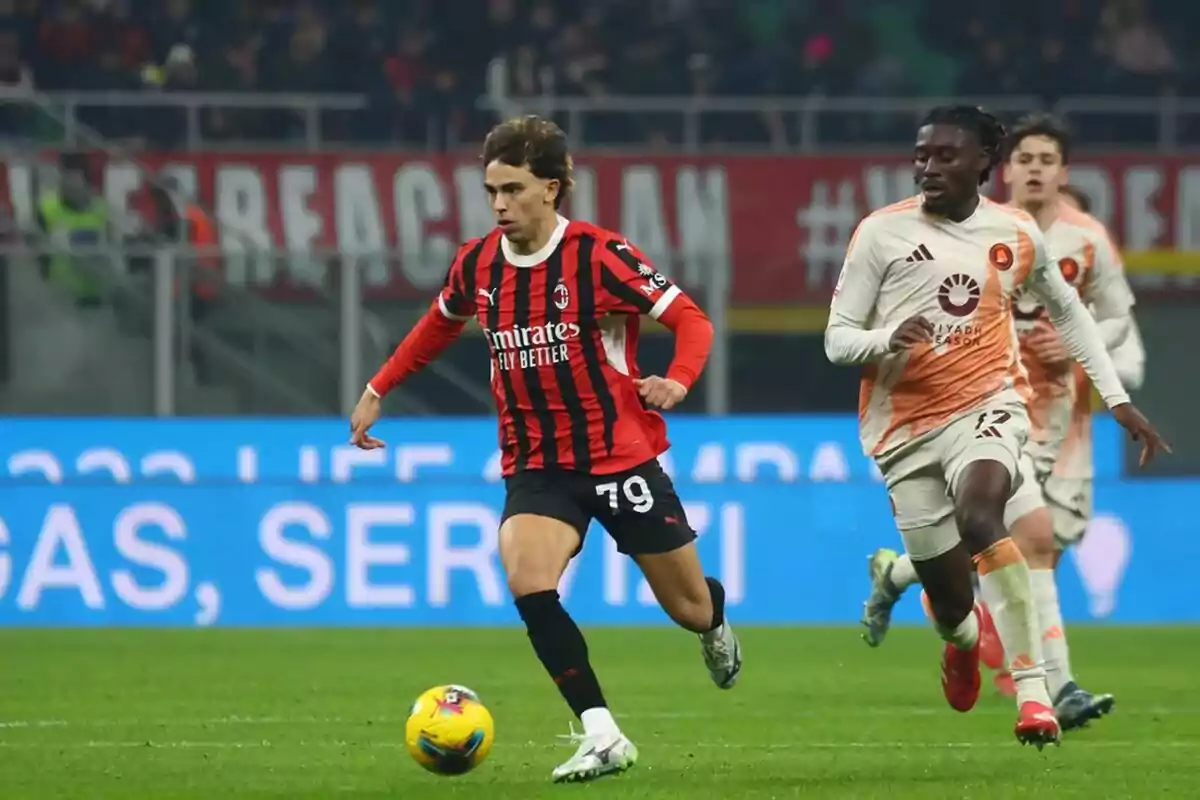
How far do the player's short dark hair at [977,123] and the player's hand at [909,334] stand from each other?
0.76 m

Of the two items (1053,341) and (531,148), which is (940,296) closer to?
(531,148)

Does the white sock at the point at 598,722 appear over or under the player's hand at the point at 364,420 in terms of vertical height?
under

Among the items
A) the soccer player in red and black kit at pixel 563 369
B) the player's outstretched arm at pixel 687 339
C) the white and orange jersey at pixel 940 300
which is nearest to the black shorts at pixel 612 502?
the soccer player in red and black kit at pixel 563 369

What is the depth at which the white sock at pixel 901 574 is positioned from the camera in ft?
30.3

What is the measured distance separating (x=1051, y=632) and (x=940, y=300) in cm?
162

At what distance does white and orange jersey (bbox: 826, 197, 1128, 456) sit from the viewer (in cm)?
772

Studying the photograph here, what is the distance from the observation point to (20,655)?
12.6 metres

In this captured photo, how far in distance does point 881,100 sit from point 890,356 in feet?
47.7

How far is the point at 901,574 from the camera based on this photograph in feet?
30.6

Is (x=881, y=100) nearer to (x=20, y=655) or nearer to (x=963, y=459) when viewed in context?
(x=20, y=655)

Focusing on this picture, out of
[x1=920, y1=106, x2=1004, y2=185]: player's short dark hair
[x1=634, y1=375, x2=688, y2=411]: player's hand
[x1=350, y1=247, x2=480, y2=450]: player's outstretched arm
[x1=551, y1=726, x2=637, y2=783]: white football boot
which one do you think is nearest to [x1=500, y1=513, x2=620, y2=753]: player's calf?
[x1=551, y1=726, x2=637, y2=783]: white football boot

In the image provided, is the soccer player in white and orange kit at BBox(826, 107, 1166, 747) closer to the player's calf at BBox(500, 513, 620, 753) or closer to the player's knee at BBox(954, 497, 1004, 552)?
the player's knee at BBox(954, 497, 1004, 552)

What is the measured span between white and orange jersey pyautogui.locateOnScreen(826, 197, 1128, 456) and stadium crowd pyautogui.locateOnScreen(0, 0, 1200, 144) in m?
13.3

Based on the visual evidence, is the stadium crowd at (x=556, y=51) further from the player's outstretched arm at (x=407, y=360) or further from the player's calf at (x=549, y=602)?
the player's calf at (x=549, y=602)
